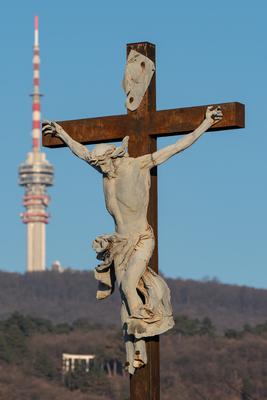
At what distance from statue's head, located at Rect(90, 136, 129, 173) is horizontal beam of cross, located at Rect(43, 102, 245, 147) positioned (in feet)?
1.18

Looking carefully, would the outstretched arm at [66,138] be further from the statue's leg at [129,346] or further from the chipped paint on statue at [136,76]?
the statue's leg at [129,346]

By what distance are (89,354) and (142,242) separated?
14158 centimetres

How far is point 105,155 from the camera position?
52.5 ft

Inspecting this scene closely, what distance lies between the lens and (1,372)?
5531 inches

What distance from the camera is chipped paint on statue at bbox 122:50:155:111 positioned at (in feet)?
53.6

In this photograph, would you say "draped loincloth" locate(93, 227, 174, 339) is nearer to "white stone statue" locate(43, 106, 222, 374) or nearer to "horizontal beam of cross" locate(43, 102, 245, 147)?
"white stone statue" locate(43, 106, 222, 374)

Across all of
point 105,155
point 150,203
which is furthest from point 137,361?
point 105,155

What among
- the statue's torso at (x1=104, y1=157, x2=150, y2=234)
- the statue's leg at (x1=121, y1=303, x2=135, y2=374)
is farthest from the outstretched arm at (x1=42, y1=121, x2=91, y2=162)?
the statue's leg at (x1=121, y1=303, x2=135, y2=374)

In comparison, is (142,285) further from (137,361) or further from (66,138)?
(66,138)

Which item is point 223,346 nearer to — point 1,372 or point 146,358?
A: point 1,372

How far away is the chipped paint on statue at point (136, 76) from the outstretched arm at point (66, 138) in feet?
1.77

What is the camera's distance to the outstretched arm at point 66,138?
1631 cm

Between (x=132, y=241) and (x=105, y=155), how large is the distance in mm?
707

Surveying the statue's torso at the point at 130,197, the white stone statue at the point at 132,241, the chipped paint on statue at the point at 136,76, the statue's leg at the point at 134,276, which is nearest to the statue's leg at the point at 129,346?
the white stone statue at the point at 132,241
